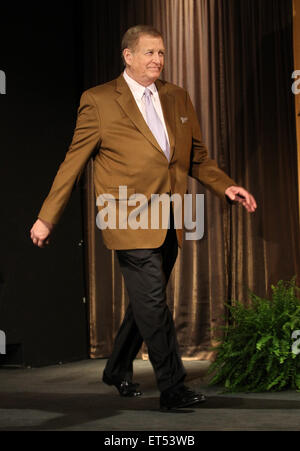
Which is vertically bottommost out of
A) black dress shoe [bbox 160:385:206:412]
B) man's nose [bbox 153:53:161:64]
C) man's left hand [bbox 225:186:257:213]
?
black dress shoe [bbox 160:385:206:412]

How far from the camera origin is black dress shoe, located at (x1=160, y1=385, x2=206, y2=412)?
10.2ft

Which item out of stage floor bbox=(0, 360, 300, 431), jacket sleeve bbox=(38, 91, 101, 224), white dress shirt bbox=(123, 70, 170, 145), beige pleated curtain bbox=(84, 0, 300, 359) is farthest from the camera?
beige pleated curtain bbox=(84, 0, 300, 359)

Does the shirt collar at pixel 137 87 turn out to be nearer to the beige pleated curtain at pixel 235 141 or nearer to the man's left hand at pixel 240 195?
the man's left hand at pixel 240 195

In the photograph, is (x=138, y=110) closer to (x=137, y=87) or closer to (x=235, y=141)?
(x=137, y=87)

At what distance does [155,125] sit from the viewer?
11.0ft

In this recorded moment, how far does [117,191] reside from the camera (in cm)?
326

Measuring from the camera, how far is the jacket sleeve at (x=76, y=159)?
3.24 metres

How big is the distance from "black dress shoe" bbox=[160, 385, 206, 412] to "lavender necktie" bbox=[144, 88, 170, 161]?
Answer: 3.21 feet

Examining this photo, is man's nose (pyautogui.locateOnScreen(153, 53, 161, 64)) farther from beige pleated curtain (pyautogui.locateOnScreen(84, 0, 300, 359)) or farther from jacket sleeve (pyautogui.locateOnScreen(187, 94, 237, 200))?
beige pleated curtain (pyautogui.locateOnScreen(84, 0, 300, 359))

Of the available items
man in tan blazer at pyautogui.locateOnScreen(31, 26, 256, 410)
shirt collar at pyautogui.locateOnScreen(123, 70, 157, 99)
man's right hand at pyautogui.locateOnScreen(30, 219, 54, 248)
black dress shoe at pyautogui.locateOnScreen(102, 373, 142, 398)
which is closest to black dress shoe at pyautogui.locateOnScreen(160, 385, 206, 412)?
man in tan blazer at pyautogui.locateOnScreen(31, 26, 256, 410)

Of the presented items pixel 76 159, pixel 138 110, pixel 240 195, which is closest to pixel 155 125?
pixel 138 110

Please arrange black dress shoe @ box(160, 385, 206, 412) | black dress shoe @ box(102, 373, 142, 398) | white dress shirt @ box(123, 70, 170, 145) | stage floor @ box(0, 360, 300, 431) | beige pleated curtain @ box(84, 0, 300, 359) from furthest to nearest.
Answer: beige pleated curtain @ box(84, 0, 300, 359) → black dress shoe @ box(102, 373, 142, 398) → white dress shirt @ box(123, 70, 170, 145) → black dress shoe @ box(160, 385, 206, 412) → stage floor @ box(0, 360, 300, 431)

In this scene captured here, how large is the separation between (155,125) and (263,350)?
3.83 ft
